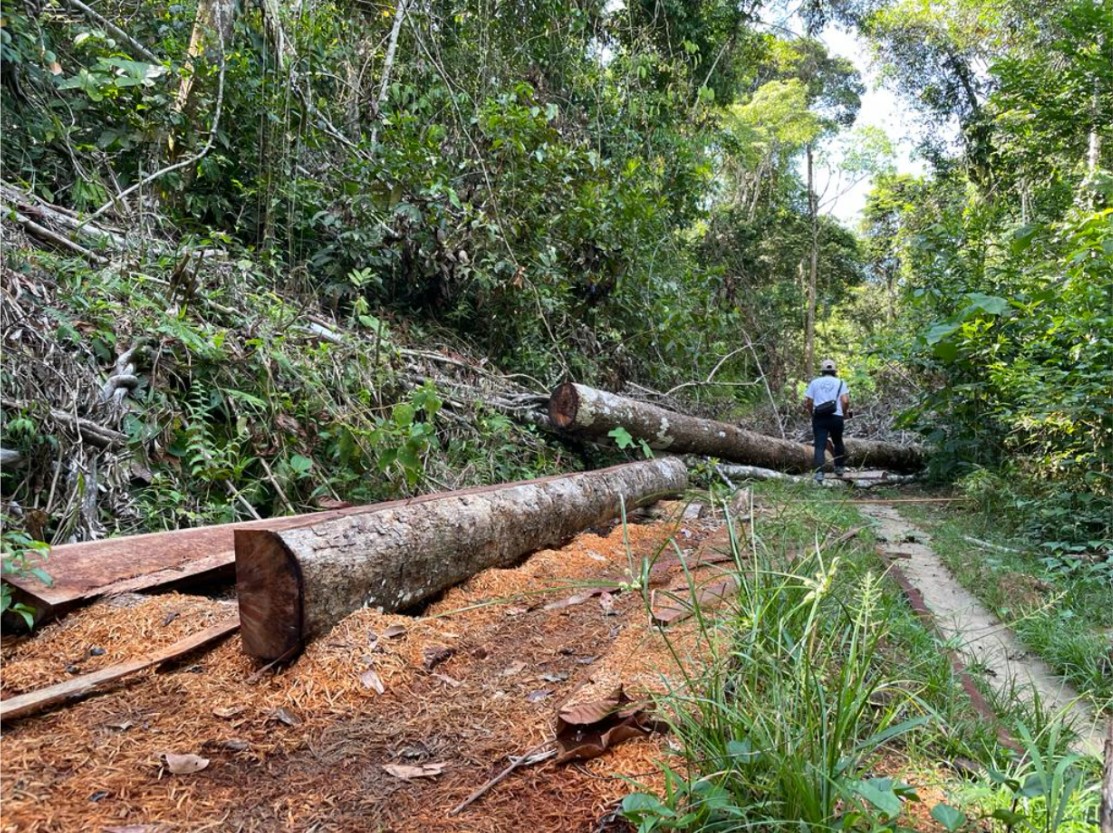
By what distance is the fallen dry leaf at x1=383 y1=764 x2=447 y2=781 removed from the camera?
1.64 m

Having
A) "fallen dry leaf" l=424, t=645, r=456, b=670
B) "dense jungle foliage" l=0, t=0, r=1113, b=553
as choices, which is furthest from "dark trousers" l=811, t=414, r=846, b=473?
"fallen dry leaf" l=424, t=645, r=456, b=670

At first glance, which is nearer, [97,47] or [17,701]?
[17,701]

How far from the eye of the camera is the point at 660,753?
1629 millimetres

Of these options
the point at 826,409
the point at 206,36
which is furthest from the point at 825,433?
the point at 206,36

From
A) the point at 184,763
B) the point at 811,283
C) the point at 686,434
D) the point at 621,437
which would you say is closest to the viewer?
the point at 184,763

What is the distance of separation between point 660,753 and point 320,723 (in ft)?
3.38

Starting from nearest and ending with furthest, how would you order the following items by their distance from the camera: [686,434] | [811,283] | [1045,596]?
[1045,596] < [686,434] < [811,283]

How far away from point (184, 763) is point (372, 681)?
628 mm

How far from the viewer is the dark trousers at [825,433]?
900cm

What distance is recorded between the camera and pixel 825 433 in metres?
9.12

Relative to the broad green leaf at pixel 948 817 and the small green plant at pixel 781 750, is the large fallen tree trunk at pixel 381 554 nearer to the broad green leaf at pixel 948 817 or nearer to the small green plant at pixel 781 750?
the small green plant at pixel 781 750

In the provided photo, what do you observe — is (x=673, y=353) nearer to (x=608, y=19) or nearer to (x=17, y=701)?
(x=608, y=19)

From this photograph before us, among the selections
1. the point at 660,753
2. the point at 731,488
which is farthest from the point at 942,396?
the point at 660,753

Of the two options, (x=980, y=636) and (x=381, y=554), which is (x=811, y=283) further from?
(x=381, y=554)
